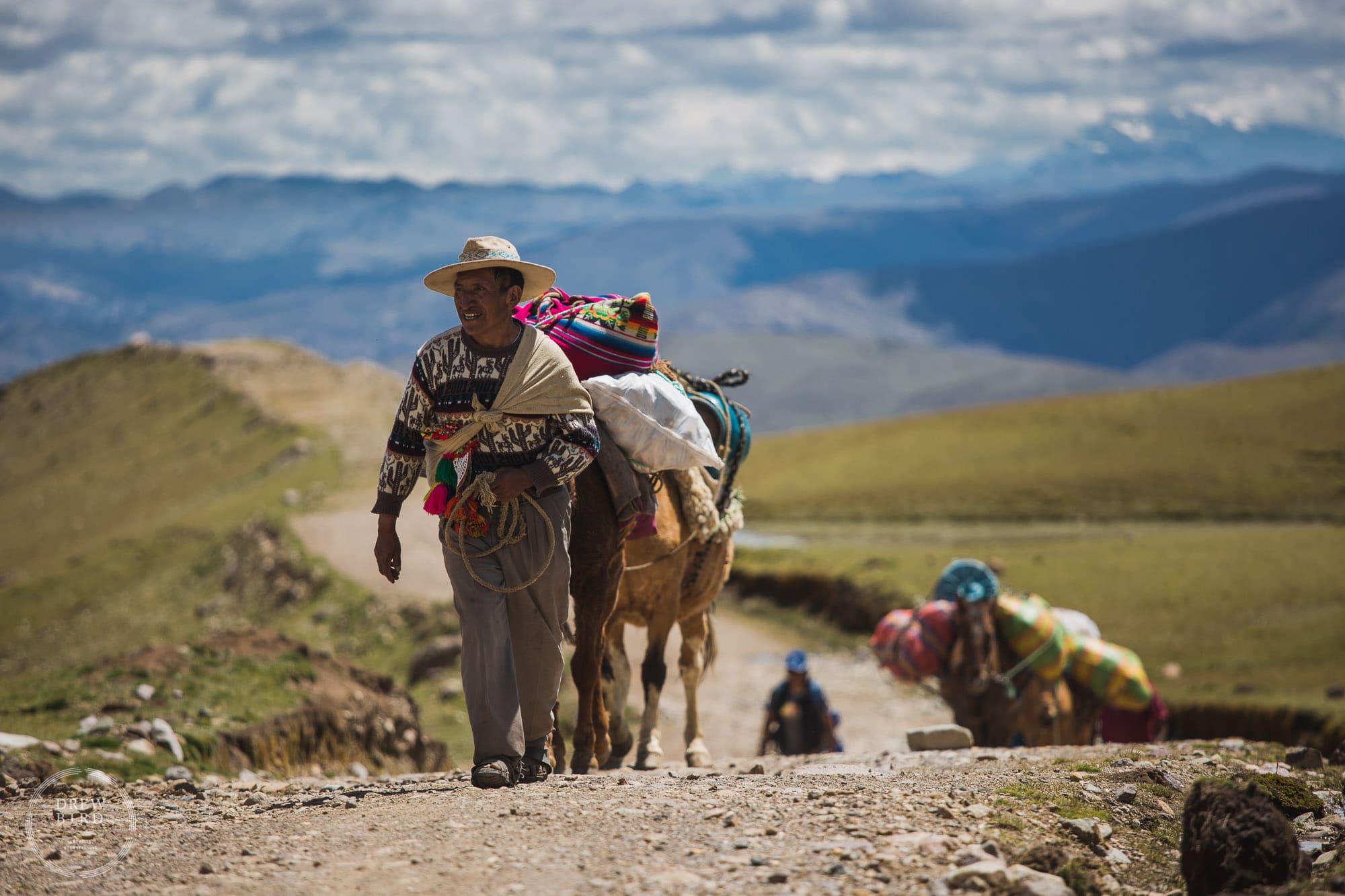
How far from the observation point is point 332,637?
26125 mm

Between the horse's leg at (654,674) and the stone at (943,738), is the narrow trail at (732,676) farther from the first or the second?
the horse's leg at (654,674)

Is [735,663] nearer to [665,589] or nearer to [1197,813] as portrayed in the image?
[665,589]

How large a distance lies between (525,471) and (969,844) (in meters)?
3.22

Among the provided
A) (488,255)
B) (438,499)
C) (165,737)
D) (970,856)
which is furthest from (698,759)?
(970,856)

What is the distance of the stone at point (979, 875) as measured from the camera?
18.9 feet

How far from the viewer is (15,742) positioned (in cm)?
965

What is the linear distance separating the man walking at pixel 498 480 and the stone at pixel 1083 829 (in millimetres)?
2881

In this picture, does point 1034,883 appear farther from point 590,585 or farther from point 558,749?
point 558,749

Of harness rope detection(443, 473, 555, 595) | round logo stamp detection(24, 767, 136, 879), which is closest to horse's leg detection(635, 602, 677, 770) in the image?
harness rope detection(443, 473, 555, 595)

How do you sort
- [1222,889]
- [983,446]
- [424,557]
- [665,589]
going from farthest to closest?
[983,446], [424,557], [665,589], [1222,889]

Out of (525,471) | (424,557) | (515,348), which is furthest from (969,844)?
(424,557)

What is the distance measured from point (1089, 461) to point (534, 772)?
1989 inches

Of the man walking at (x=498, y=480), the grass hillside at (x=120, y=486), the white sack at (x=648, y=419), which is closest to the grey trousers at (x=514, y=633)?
the man walking at (x=498, y=480)

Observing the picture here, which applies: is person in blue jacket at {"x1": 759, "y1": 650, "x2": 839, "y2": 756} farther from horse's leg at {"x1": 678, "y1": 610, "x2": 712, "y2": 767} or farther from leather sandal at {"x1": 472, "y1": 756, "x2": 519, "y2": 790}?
leather sandal at {"x1": 472, "y1": 756, "x2": 519, "y2": 790}
